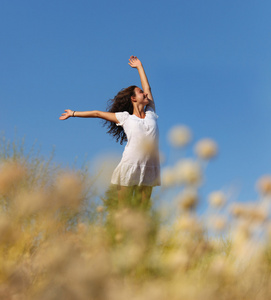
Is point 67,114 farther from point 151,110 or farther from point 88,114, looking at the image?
point 151,110

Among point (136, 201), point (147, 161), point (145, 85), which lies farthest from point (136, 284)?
point (145, 85)

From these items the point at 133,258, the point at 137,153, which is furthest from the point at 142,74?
the point at 133,258

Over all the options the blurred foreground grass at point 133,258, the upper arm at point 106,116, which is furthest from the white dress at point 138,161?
the blurred foreground grass at point 133,258

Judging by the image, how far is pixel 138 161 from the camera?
3.78 metres

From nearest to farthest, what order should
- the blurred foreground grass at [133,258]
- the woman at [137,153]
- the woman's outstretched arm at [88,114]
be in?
the blurred foreground grass at [133,258] < the woman at [137,153] < the woman's outstretched arm at [88,114]

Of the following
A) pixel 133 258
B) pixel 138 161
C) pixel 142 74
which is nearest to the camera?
pixel 133 258

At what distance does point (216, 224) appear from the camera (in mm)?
1852

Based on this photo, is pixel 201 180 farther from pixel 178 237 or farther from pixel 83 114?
pixel 83 114

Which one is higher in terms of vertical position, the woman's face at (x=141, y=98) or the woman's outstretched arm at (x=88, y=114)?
the woman's face at (x=141, y=98)

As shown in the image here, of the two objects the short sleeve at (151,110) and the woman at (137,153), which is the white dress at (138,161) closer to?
the woman at (137,153)

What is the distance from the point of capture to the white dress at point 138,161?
3744 mm

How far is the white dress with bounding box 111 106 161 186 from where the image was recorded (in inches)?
147

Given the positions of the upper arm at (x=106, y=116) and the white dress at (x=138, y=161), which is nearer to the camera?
the white dress at (x=138, y=161)

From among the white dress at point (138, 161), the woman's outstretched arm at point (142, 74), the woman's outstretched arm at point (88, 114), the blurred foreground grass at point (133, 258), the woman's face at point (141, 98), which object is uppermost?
the woman's outstretched arm at point (142, 74)
